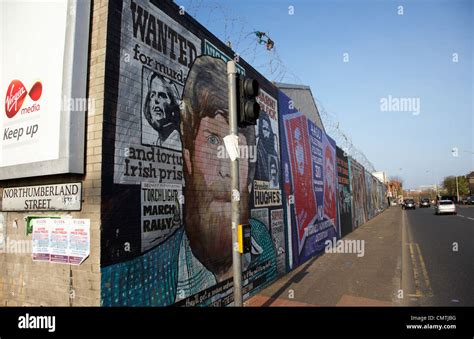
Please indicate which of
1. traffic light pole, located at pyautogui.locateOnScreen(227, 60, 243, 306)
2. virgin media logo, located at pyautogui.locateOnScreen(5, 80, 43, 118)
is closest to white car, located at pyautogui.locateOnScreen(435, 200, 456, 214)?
traffic light pole, located at pyautogui.locateOnScreen(227, 60, 243, 306)

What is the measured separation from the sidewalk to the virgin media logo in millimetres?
5222

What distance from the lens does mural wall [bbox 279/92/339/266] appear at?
9.79 meters

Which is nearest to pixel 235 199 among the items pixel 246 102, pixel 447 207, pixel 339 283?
pixel 246 102

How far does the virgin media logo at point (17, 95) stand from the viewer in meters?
4.12

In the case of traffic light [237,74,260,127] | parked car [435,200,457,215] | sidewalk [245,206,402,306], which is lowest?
sidewalk [245,206,402,306]

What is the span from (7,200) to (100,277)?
2285 mm

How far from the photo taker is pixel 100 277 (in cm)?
354

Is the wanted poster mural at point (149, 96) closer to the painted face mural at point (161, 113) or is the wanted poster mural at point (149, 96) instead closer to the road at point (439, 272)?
the painted face mural at point (161, 113)

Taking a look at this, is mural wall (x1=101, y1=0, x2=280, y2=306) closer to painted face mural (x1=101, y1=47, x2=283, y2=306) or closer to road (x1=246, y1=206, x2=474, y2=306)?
painted face mural (x1=101, y1=47, x2=283, y2=306)

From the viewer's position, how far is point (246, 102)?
3.90 m

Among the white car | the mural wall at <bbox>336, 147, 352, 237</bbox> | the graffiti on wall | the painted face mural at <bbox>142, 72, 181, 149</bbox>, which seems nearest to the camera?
the painted face mural at <bbox>142, 72, 181, 149</bbox>

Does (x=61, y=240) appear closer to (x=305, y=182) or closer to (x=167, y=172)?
(x=167, y=172)

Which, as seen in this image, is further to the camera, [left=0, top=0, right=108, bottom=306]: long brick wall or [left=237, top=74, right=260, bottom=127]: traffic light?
[left=237, top=74, right=260, bottom=127]: traffic light

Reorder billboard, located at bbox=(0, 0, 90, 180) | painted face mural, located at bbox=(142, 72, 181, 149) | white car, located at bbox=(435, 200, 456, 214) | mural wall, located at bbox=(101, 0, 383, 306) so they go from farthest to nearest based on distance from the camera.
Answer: white car, located at bbox=(435, 200, 456, 214)
painted face mural, located at bbox=(142, 72, 181, 149)
mural wall, located at bbox=(101, 0, 383, 306)
billboard, located at bbox=(0, 0, 90, 180)
